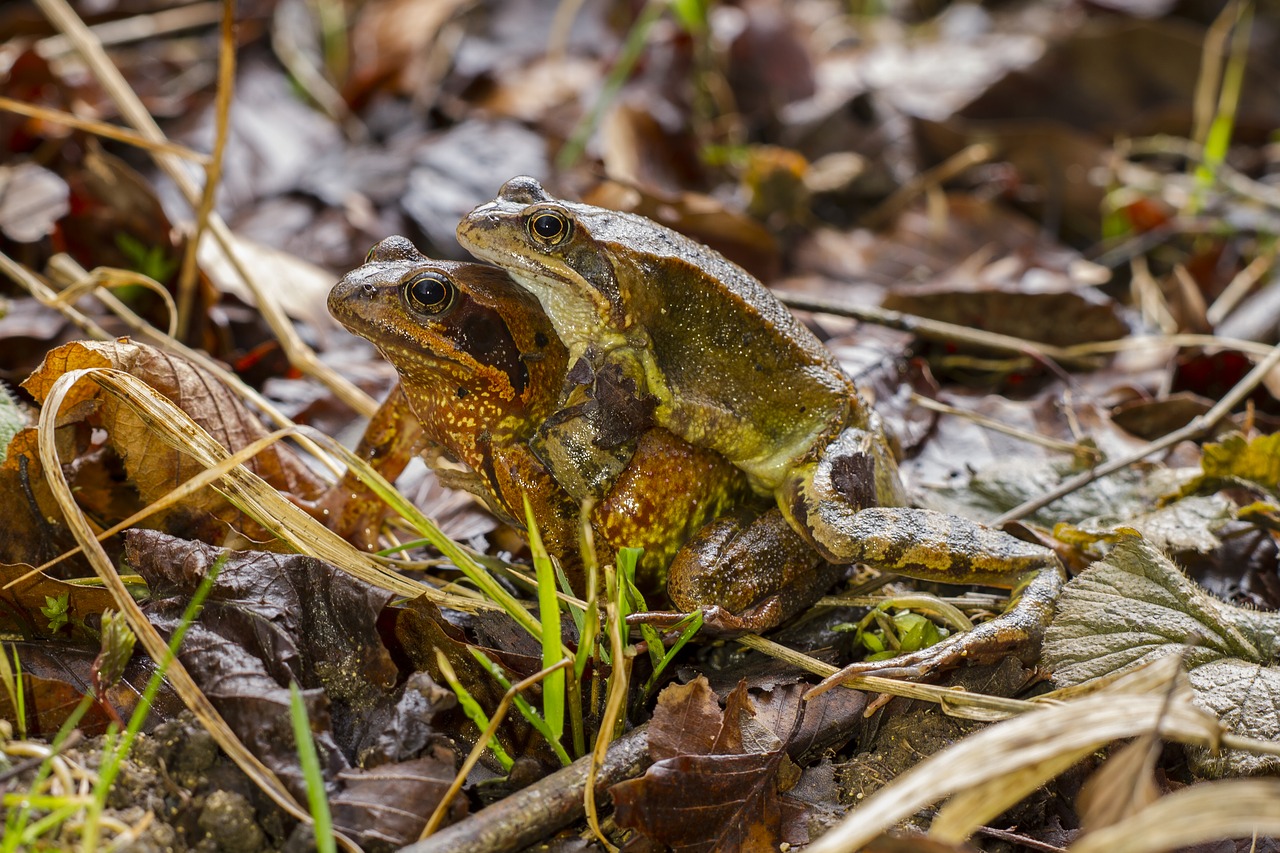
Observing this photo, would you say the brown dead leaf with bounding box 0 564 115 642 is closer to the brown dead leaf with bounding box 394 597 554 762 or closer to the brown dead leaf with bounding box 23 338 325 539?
the brown dead leaf with bounding box 23 338 325 539

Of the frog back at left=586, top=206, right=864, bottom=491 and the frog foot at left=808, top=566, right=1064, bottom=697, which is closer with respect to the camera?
the frog foot at left=808, top=566, right=1064, bottom=697

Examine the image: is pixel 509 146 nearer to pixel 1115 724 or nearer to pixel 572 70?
pixel 572 70

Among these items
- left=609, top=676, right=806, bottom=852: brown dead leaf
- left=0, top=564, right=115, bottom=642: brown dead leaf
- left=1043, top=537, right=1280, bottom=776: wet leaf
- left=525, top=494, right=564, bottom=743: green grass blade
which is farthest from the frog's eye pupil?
left=1043, top=537, right=1280, bottom=776: wet leaf

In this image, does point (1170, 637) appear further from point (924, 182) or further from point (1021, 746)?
point (924, 182)

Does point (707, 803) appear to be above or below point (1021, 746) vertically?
below

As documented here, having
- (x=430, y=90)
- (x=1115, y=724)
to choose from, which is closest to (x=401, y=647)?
(x=1115, y=724)

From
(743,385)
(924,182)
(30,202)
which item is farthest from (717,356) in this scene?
(924,182)
